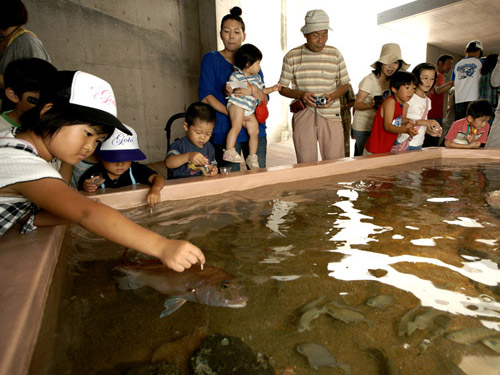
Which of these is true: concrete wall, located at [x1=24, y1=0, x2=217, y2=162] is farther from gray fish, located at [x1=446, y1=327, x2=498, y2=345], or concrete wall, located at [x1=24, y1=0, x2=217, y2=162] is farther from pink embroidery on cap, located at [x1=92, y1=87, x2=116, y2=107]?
gray fish, located at [x1=446, y1=327, x2=498, y2=345]

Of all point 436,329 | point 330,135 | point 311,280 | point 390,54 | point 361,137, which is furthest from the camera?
point 361,137

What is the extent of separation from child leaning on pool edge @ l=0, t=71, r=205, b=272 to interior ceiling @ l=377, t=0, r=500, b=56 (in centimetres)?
999

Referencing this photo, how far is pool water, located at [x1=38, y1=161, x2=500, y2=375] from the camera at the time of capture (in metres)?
0.85

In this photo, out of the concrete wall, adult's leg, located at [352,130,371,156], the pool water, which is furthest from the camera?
the concrete wall

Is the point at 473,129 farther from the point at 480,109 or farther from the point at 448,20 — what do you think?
the point at 448,20

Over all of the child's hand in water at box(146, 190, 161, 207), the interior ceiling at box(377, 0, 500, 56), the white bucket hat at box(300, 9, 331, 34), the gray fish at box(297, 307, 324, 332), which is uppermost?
Result: the interior ceiling at box(377, 0, 500, 56)

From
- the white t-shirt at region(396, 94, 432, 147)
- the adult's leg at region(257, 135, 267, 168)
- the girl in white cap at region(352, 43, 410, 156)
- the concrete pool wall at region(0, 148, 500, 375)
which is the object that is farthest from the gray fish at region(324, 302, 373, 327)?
the girl in white cap at region(352, 43, 410, 156)

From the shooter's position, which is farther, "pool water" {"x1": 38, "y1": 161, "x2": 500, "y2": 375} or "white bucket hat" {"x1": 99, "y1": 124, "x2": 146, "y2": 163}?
"white bucket hat" {"x1": 99, "y1": 124, "x2": 146, "y2": 163}

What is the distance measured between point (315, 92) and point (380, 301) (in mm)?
2916

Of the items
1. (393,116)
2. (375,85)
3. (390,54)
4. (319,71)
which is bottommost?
(393,116)

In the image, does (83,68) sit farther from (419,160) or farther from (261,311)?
(261,311)

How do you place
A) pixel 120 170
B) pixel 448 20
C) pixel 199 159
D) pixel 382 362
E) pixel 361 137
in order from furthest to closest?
pixel 448 20, pixel 361 137, pixel 199 159, pixel 120 170, pixel 382 362

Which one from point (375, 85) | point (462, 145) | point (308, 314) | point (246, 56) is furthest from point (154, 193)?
point (462, 145)

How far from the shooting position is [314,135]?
3.63m
